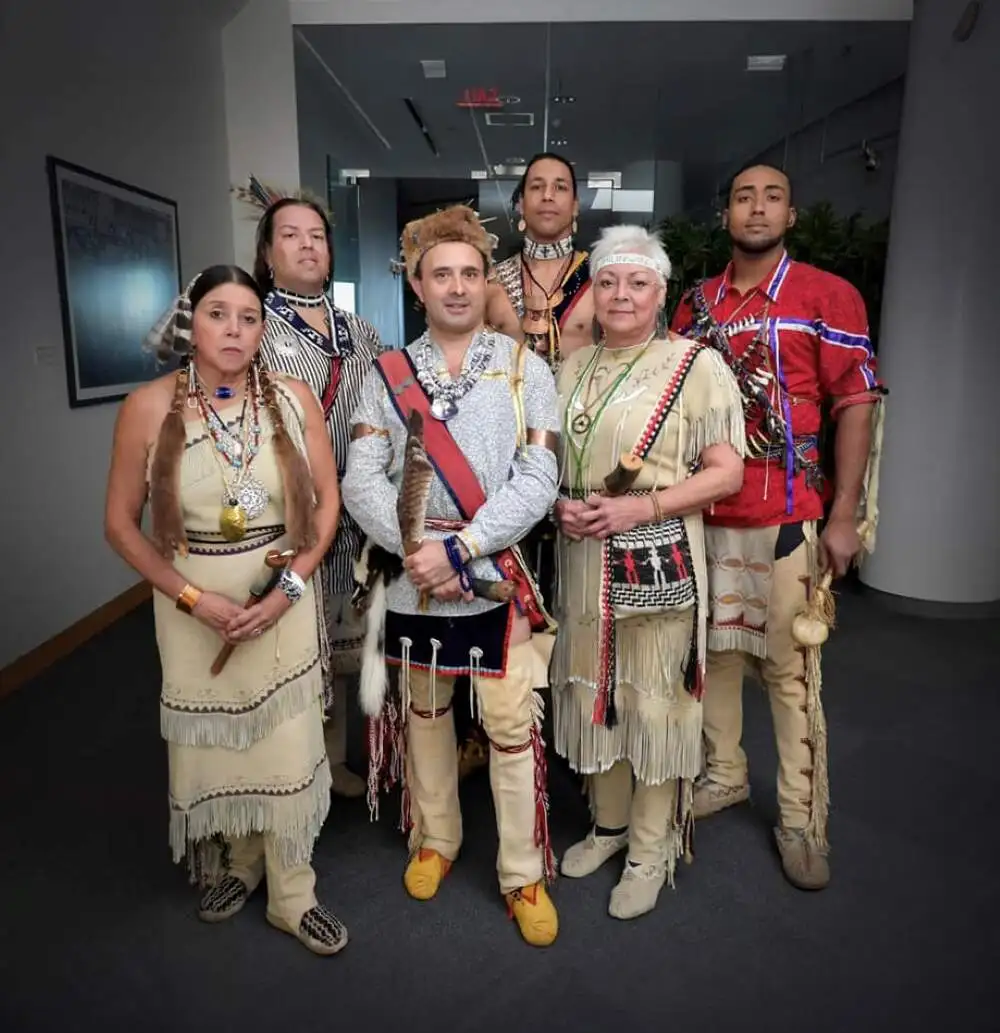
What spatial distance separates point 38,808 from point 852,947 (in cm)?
230

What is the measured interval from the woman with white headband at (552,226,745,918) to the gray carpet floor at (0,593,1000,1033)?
24cm

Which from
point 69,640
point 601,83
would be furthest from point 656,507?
point 601,83

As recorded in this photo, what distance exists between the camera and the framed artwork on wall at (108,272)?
3.73m

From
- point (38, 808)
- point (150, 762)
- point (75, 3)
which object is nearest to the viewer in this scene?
point (38, 808)

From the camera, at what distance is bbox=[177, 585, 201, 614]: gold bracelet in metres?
1.68

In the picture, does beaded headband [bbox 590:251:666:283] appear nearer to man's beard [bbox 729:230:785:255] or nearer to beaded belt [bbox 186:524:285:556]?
man's beard [bbox 729:230:785:255]

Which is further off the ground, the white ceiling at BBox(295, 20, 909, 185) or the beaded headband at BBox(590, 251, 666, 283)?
the white ceiling at BBox(295, 20, 909, 185)

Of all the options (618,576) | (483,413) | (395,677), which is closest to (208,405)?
(483,413)

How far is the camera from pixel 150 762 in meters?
2.77

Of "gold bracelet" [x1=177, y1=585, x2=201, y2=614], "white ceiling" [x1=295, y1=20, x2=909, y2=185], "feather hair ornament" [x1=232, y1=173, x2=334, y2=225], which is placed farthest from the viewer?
"white ceiling" [x1=295, y1=20, x2=909, y2=185]

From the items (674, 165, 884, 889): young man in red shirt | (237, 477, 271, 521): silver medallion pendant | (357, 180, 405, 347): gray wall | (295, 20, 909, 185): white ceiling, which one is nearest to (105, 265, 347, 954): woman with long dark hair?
(237, 477, 271, 521): silver medallion pendant

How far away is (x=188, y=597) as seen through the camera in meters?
1.68

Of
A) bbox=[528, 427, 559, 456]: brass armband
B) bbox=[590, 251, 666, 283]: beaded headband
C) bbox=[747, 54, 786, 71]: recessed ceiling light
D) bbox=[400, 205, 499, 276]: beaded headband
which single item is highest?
bbox=[747, 54, 786, 71]: recessed ceiling light

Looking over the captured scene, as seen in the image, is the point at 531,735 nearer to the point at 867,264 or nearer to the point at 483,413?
the point at 483,413
